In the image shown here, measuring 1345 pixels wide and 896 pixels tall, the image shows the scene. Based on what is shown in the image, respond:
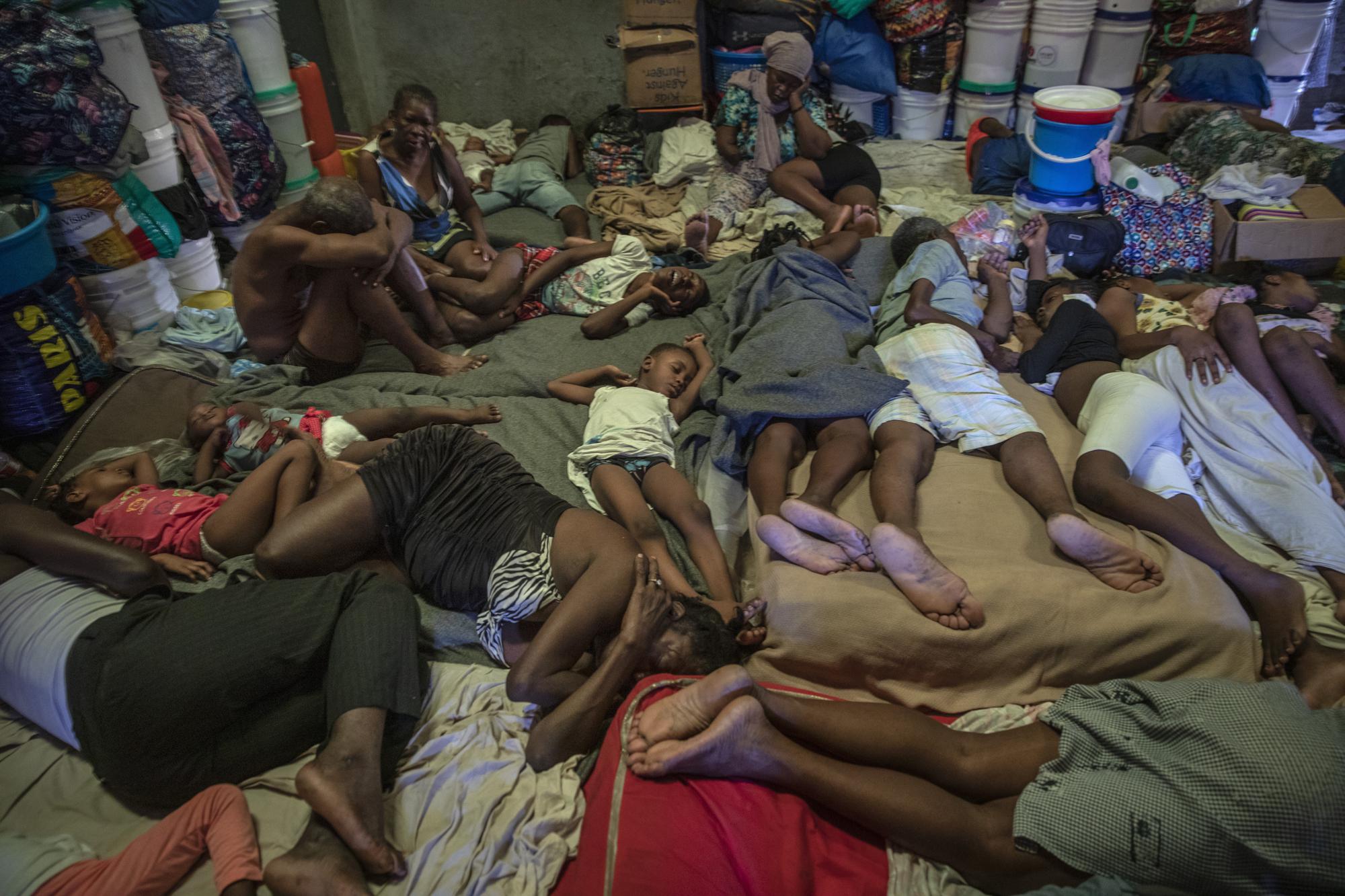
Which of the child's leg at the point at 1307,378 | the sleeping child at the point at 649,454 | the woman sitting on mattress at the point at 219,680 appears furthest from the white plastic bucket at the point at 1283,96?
the woman sitting on mattress at the point at 219,680

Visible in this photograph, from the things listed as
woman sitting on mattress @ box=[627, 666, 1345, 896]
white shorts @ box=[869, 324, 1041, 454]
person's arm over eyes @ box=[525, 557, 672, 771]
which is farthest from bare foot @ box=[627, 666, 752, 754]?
white shorts @ box=[869, 324, 1041, 454]

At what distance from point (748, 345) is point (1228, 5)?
374 cm

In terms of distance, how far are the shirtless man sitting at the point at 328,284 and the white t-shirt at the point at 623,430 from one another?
781 millimetres

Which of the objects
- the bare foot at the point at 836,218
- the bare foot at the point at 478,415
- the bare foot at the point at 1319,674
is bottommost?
the bare foot at the point at 1319,674

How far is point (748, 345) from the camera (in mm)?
2609

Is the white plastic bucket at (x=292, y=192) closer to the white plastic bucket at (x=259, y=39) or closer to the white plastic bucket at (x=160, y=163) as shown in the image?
the white plastic bucket at (x=259, y=39)

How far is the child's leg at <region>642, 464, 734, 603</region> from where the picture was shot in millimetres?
2047

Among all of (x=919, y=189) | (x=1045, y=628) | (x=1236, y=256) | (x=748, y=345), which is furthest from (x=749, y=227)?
(x=1045, y=628)

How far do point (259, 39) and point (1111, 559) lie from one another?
12.3ft

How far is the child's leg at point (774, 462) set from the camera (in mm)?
2086

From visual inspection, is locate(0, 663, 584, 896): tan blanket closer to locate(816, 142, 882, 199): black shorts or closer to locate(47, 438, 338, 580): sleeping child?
locate(47, 438, 338, 580): sleeping child

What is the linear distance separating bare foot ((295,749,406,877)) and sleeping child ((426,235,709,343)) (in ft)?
6.41

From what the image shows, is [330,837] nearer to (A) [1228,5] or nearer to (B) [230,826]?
(B) [230,826]

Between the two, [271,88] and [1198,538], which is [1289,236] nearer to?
[1198,538]
